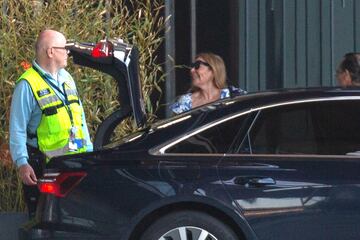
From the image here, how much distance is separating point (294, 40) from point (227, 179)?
17.1ft

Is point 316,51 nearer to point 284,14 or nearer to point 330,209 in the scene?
→ point 284,14

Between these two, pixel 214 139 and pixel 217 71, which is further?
pixel 217 71

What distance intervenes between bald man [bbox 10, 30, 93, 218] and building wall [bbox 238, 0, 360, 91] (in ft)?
13.7

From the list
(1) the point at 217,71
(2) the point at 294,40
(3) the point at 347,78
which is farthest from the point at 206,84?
(2) the point at 294,40

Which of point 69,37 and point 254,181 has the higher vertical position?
point 69,37

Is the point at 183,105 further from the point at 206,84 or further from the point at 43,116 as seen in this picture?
the point at 43,116

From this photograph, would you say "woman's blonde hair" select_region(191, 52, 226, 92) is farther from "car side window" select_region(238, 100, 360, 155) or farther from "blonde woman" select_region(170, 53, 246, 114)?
"car side window" select_region(238, 100, 360, 155)

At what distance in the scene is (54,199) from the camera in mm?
6383

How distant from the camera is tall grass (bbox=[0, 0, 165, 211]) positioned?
874 centimetres

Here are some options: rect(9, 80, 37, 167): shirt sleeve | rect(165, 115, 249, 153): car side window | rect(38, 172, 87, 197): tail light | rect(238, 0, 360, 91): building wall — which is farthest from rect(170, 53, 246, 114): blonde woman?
rect(238, 0, 360, 91): building wall

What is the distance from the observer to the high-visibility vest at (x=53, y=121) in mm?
7066

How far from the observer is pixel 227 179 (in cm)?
617

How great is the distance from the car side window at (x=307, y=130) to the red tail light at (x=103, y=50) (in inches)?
60.8

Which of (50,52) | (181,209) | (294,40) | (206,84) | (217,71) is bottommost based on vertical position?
(181,209)
